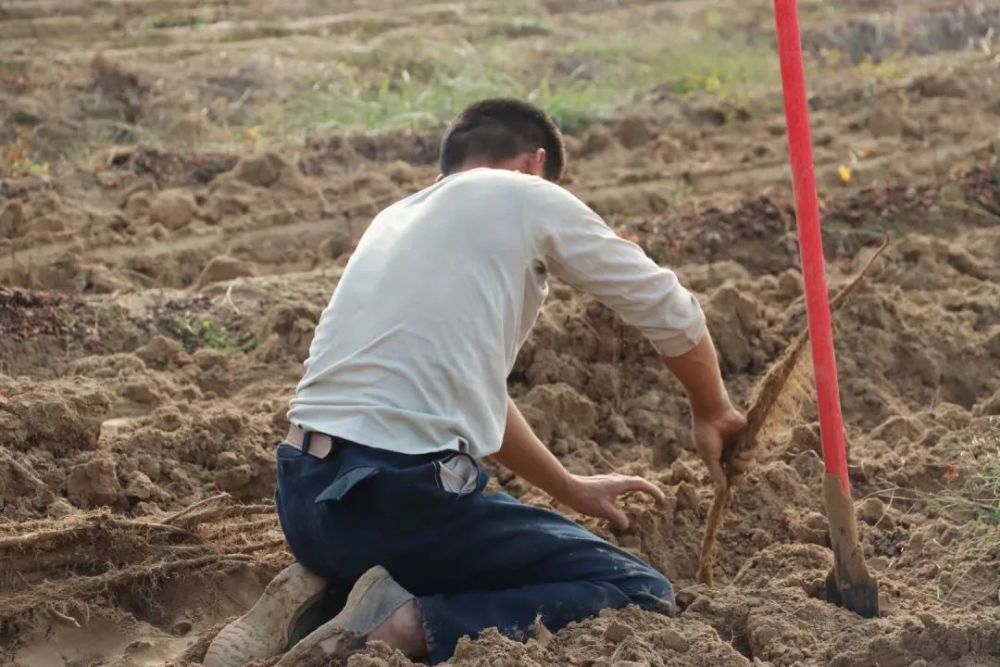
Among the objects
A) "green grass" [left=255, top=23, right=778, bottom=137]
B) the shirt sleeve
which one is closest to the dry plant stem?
the shirt sleeve

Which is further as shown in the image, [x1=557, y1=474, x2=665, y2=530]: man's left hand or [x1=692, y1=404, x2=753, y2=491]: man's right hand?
[x1=557, y1=474, x2=665, y2=530]: man's left hand

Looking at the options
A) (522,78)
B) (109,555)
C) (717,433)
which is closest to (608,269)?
(717,433)

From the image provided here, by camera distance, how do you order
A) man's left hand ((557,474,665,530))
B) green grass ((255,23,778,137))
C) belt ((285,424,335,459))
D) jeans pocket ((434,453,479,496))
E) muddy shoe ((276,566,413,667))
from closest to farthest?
1. muddy shoe ((276,566,413,667))
2. jeans pocket ((434,453,479,496))
3. belt ((285,424,335,459))
4. man's left hand ((557,474,665,530))
5. green grass ((255,23,778,137))

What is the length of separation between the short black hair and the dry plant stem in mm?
843

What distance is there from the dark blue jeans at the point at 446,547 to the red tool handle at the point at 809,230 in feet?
1.89

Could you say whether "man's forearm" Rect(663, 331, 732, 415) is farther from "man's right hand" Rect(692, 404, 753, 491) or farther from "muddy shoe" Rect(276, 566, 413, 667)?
"muddy shoe" Rect(276, 566, 413, 667)

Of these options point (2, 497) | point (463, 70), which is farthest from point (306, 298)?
point (463, 70)

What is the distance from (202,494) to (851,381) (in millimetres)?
2409

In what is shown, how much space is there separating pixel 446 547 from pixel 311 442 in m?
0.43

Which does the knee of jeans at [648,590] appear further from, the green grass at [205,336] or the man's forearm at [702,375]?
the green grass at [205,336]

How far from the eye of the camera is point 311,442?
3.76 meters

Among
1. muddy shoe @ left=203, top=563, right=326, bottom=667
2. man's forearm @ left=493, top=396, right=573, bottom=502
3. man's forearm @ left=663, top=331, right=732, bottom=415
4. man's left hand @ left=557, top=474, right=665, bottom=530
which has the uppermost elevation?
man's forearm @ left=663, top=331, right=732, bottom=415

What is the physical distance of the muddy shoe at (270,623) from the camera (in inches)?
142

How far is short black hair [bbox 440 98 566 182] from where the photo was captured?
163 inches
